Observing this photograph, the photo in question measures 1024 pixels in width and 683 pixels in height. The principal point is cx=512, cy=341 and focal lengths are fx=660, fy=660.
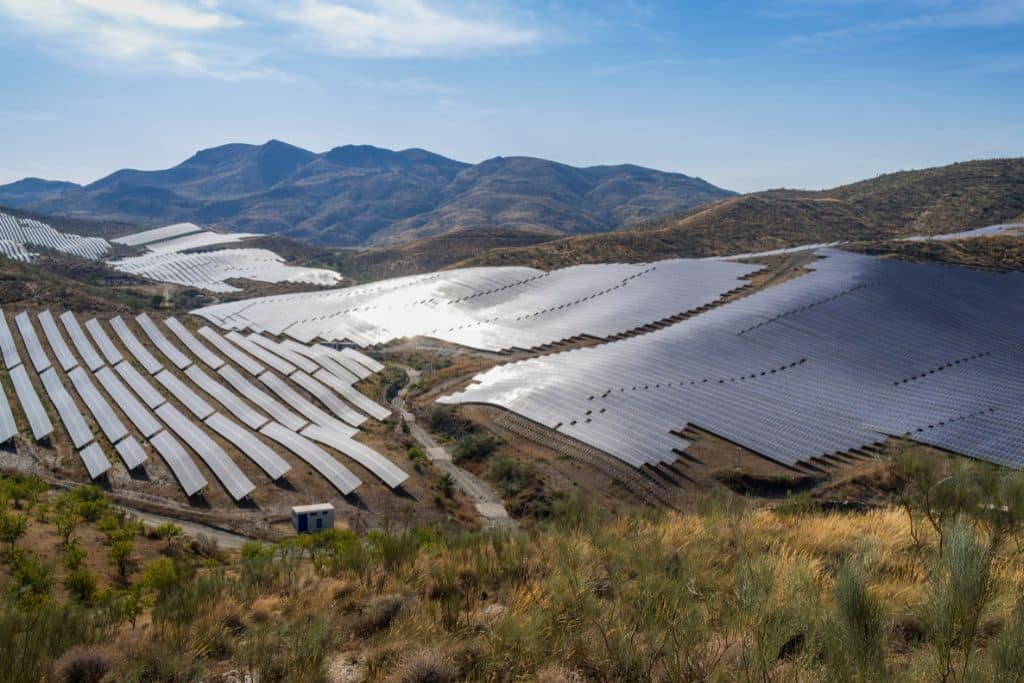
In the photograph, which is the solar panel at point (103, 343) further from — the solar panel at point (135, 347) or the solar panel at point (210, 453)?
the solar panel at point (210, 453)

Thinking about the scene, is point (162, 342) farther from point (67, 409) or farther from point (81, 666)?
point (81, 666)

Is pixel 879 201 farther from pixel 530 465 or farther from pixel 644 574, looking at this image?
pixel 644 574

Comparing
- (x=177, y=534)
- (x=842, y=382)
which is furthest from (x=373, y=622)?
(x=842, y=382)

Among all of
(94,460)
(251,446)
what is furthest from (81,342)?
(251,446)

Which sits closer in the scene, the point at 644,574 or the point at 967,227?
the point at 644,574

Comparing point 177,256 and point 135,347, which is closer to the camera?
point 135,347

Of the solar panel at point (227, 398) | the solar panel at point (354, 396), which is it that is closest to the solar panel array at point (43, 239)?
the solar panel at point (227, 398)
